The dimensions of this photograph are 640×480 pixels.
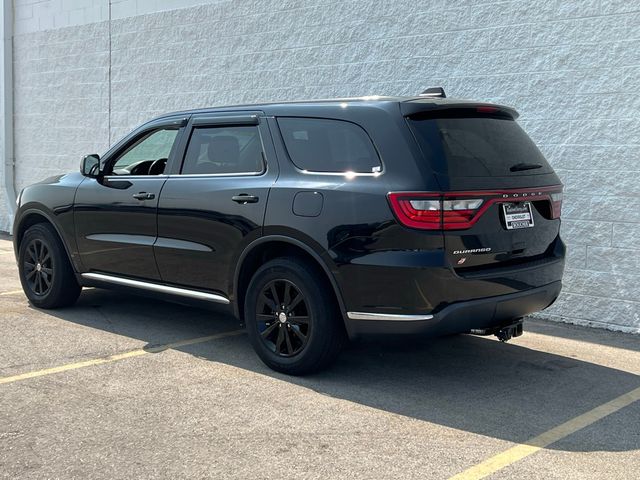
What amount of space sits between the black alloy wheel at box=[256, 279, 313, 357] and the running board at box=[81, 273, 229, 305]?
42 cm

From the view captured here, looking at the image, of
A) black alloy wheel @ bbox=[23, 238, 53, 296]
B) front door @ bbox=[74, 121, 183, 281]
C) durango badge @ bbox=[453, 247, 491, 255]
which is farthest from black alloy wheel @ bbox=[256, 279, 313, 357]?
black alloy wheel @ bbox=[23, 238, 53, 296]

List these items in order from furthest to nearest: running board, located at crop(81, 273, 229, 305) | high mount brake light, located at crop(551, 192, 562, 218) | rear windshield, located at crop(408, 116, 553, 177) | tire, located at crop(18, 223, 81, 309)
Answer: tire, located at crop(18, 223, 81, 309), running board, located at crop(81, 273, 229, 305), high mount brake light, located at crop(551, 192, 562, 218), rear windshield, located at crop(408, 116, 553, 177)

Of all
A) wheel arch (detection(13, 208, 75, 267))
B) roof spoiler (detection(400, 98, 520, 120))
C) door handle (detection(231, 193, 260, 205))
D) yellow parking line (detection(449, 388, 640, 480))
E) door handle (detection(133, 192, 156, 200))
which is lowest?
yellow parking line (detection(449, 388, 640, 480))

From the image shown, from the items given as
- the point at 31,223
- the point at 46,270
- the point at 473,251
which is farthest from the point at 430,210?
the point at 31,223

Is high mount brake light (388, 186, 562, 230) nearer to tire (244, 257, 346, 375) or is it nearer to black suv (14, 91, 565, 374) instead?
black suv (14, 91, 565, 374)

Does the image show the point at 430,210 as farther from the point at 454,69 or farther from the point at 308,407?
the point at 454,69

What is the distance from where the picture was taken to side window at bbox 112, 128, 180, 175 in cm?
648

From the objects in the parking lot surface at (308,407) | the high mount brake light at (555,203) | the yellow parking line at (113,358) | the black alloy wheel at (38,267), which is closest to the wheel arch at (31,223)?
the black alloy wheel at (38,267)

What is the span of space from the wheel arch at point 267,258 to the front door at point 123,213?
2.92ft

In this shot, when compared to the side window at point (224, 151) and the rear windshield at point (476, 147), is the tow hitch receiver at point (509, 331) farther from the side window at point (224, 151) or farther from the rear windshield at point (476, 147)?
the side window at point (224, 151)

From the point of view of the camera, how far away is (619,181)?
686 centimetres

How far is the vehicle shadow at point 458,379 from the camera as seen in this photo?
4.54 metres

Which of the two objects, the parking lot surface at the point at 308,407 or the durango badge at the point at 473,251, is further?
the durango badge at the point at 473,251

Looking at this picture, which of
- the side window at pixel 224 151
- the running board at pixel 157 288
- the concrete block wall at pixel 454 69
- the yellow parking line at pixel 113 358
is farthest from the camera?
the concrete block wall at pixel 454 69
